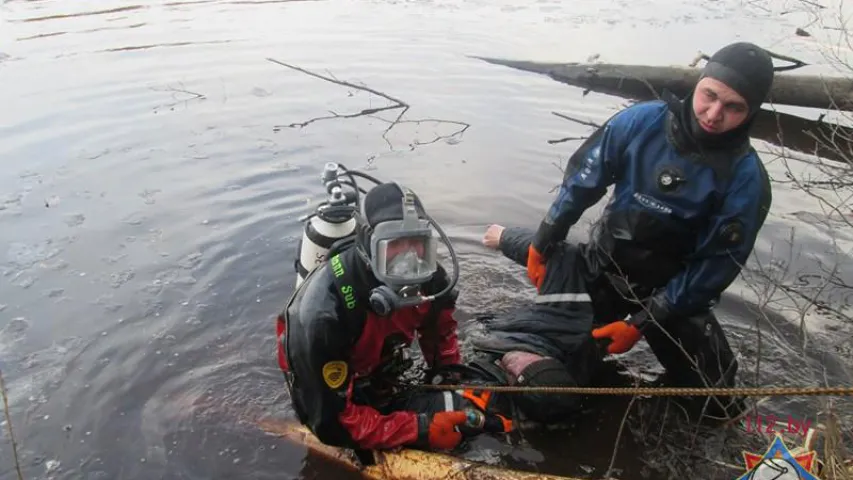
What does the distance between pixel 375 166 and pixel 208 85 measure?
3.95 m

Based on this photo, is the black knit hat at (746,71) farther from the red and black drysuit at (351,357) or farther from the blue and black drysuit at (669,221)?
the red and black drysuit at (351,357)

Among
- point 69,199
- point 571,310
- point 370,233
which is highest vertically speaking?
point 370,233

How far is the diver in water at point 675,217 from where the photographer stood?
304 cm

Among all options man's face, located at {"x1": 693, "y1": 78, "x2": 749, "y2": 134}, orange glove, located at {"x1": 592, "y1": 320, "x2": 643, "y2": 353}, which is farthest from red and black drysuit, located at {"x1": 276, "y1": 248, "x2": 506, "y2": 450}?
man's face, located at {"x1": 693, "y1": 78, "x2": 749, "y2": 134}

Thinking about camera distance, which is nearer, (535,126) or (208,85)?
(535,126)

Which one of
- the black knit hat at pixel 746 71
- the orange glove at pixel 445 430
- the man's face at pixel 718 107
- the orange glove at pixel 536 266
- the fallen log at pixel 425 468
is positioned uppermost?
the black knit hat at pixel 746 71

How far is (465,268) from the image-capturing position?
16.9 feet

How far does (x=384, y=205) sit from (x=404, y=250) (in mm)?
198

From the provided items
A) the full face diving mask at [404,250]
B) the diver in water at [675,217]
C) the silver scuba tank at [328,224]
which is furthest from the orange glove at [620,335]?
the silver scuba tank at [328,224]

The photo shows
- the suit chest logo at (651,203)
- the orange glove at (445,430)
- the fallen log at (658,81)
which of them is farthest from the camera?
the fallen log at (658,81)

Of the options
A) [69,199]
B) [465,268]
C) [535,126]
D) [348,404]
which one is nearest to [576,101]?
[535,126]

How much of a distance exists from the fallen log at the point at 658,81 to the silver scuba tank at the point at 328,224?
4.59m

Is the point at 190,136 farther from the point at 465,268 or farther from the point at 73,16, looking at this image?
the point at 73,16

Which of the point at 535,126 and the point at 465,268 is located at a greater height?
the point at 535,126
